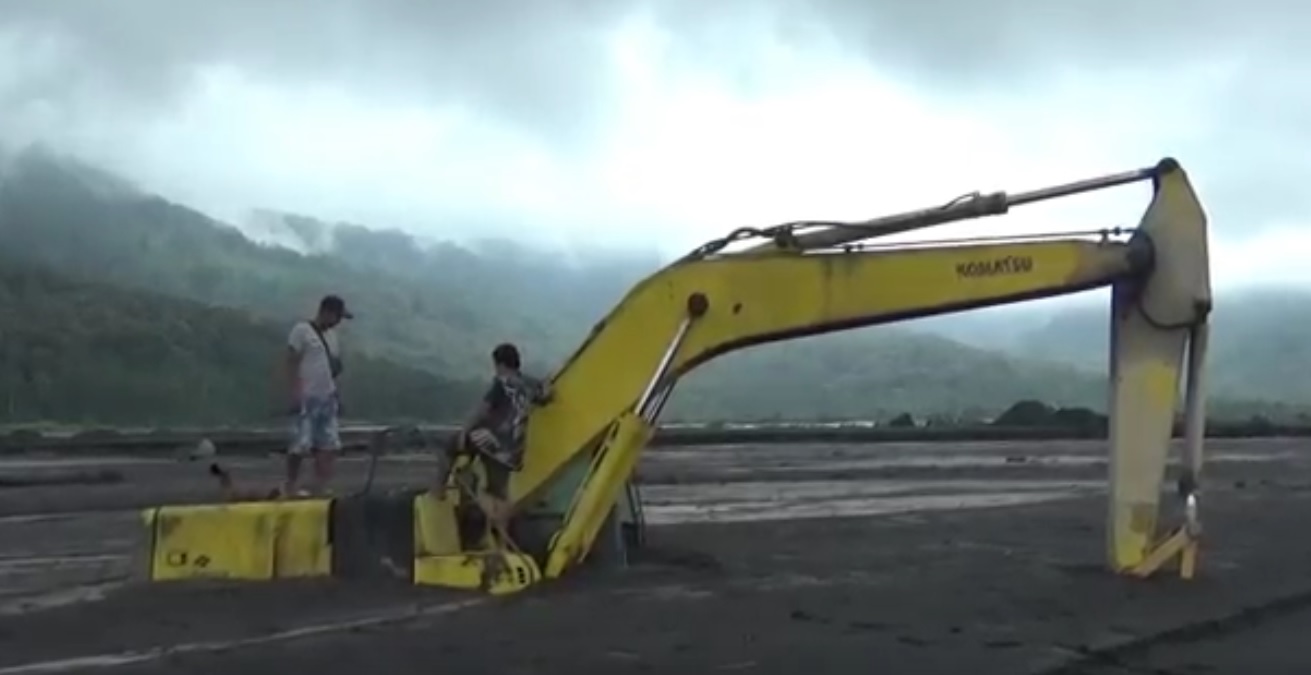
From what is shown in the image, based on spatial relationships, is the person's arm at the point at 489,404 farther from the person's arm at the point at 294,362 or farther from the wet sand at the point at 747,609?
the person's arm at the point at 294,362

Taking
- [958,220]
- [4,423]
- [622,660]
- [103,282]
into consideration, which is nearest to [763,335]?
[958,220]

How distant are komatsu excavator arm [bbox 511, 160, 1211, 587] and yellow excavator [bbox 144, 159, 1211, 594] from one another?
11 mm

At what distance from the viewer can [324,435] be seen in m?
16.1

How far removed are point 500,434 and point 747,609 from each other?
89.6 inches

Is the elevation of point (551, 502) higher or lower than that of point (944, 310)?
lower

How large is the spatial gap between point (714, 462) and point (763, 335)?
28276mm

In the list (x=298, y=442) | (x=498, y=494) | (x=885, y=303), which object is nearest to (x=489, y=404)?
(x=498, y=494)

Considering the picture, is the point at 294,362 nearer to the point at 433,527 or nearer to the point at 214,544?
the point at 214,544

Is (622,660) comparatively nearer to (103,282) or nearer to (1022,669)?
(1022,669)

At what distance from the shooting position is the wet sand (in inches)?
460

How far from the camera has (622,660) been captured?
11578mm

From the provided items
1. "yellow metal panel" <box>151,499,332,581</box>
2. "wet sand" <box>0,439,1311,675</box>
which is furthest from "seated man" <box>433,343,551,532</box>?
"yellow metal panel" <box>151,499,332,581</box>

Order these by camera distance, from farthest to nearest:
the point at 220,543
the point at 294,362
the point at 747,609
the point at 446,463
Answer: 1. the point at 294,362
2. the point at 446,463
3. the point at 220,543
4. the point at 747,609

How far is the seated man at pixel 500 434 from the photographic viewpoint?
14859mm
